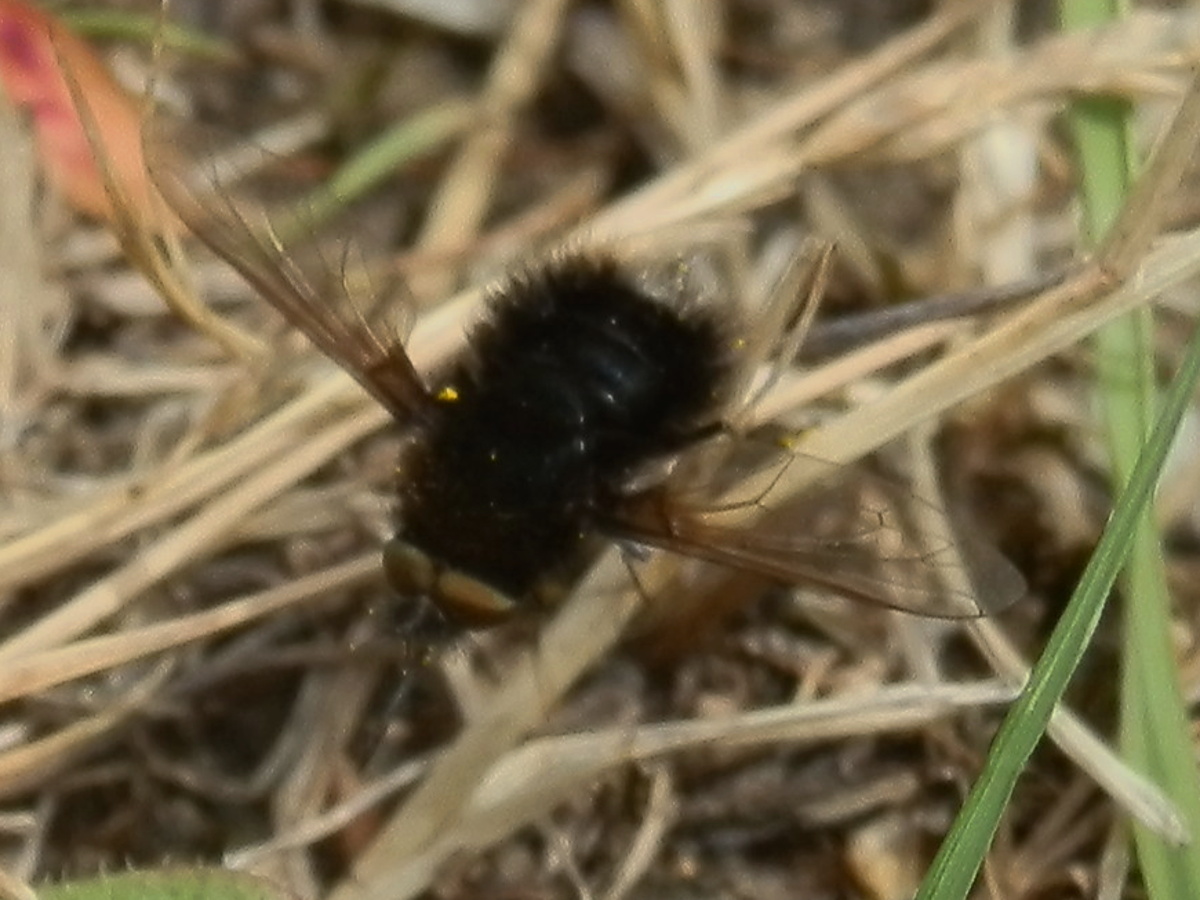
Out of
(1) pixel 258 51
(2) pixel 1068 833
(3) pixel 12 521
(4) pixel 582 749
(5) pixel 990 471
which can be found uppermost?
(1) pixel 258 51

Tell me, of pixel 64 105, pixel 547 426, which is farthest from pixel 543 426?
pixel 64 105

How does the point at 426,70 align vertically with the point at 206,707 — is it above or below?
above

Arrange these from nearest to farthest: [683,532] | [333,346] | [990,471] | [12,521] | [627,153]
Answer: [683,532] < [333,346] < [12,521] < [990,471] < [627,153]

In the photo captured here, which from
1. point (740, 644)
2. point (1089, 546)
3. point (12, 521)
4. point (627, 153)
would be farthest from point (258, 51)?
point (1089, 546)

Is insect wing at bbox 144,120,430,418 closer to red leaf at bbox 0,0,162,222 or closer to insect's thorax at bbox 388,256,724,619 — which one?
insect's thorax at bbox 388,256,724,619

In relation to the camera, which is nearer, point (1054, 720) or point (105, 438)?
point (1054, 720)

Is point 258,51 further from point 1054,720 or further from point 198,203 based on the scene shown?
point 1054,720

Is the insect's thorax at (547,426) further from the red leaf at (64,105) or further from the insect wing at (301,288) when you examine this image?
the red leaf at (64,105)

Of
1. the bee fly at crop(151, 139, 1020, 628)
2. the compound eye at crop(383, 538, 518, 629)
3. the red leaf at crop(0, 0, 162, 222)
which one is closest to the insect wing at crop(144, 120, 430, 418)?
the bee fly at crop(151, 139, 1020, 628)
